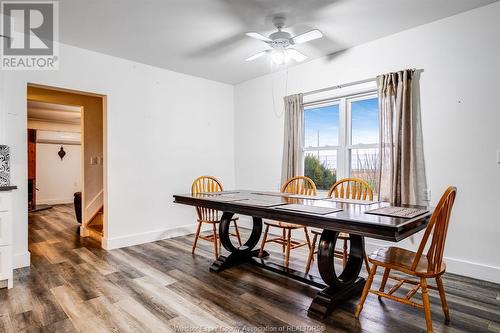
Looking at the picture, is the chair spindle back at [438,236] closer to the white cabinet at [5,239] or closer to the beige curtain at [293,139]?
the beige curtain at [293,139]

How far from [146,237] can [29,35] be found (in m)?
2.75

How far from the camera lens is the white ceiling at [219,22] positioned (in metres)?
2.54

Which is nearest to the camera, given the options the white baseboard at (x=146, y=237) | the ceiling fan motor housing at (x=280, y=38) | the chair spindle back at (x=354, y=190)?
the chair spindle back at (x=354, y=190)

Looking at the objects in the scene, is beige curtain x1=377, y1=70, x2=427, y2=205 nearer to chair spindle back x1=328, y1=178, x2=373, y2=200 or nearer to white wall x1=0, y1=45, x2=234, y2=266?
chair spindle back x1=328, y1=178, x2=373, y2=200

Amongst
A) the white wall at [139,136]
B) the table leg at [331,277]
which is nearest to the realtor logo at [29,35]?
the white wall at [139,136]

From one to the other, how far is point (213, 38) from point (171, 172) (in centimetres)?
206

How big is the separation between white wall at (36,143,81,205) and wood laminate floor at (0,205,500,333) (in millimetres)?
5698

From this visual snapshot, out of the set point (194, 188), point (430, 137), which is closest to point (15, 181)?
point (194, 188)

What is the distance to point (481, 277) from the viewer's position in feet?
8.61

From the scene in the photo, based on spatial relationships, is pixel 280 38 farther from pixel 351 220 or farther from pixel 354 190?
pixel 351 220

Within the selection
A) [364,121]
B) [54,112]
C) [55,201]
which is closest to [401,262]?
[364,121]

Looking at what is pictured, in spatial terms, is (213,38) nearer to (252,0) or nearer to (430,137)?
(252,0)

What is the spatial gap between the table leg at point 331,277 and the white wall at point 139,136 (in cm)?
276

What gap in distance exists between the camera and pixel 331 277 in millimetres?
2076
